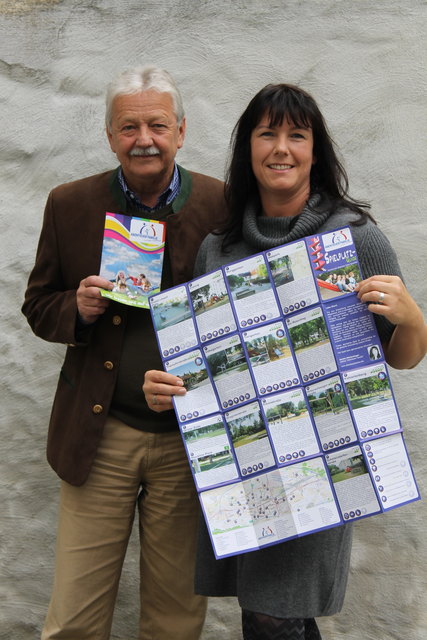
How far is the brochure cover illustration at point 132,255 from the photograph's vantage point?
234 centimetres

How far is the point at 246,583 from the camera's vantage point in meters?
2.17

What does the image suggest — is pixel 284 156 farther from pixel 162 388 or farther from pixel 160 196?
pixel 162 388

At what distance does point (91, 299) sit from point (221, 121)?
3.15ft

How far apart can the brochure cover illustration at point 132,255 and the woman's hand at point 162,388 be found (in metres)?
0.26

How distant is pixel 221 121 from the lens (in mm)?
2998

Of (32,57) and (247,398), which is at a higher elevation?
(32,57)

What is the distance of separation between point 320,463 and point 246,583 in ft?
1.27

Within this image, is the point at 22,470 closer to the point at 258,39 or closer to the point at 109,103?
the point at 109,103

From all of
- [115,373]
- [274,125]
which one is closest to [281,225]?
[274,125]

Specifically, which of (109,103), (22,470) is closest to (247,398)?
(109,103)

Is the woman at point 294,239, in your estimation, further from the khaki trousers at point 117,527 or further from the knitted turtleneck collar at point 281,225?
the khaki trousers at point 117,527

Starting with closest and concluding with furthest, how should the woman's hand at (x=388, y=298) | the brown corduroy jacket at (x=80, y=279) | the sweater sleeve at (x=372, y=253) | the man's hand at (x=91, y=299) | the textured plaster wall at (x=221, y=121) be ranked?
the woman's hand at (x=388, y=298), the sweater sleeve at (x=372, y=253), the man's hand at (x=91, y=299), the brown corduroy jacket at (x=80, y=279), the textured plaster wall at (x=221, y=121)

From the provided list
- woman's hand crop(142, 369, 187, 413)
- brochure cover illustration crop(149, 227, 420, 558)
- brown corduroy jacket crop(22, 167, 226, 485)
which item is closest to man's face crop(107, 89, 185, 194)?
brown corduroy jacket crop(22, 167, 226, 485)

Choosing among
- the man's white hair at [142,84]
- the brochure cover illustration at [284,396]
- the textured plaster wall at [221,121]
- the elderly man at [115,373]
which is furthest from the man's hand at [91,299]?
the textured plaster wall at [221,121]
